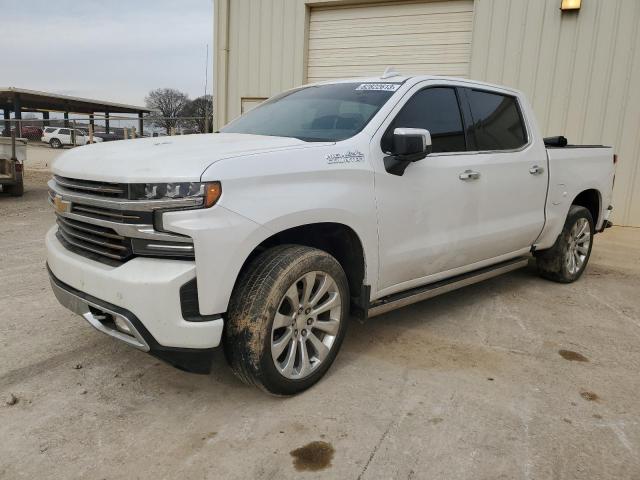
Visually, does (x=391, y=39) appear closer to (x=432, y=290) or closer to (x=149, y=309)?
(x=432, y=290)

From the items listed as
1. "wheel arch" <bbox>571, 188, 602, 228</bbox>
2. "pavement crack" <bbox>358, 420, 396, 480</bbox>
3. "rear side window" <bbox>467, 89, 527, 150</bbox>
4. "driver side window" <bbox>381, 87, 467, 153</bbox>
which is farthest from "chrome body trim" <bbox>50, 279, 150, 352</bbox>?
"wheel arch" <bbox>571, 188, 602, 228</bbox>

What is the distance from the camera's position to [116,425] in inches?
109

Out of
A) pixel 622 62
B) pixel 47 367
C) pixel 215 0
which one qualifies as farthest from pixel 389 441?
pixel 215 0

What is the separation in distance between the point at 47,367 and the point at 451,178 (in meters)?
2.90

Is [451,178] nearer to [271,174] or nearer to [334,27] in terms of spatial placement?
[271,174]

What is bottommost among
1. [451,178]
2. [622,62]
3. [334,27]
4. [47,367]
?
[47,367]

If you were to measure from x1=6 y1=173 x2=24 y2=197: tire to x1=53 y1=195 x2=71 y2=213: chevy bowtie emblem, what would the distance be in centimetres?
886

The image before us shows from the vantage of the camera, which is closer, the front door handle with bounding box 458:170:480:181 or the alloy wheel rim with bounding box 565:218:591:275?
the front door handle with bounding box 458:170:480:181

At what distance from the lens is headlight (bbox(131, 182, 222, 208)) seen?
2.52m

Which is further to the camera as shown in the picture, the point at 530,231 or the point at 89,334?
the point at 530,231

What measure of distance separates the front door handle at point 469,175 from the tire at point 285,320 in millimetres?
1338

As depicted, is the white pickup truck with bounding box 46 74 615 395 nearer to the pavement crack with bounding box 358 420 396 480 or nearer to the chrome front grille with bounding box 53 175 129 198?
the chrome front grille with bounding box 53 175 129 198

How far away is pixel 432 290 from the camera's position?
3.94m

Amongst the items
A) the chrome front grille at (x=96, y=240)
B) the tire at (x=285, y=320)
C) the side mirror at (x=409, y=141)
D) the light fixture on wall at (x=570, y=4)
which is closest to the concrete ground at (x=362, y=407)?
the tire at (x=285, y=320)
